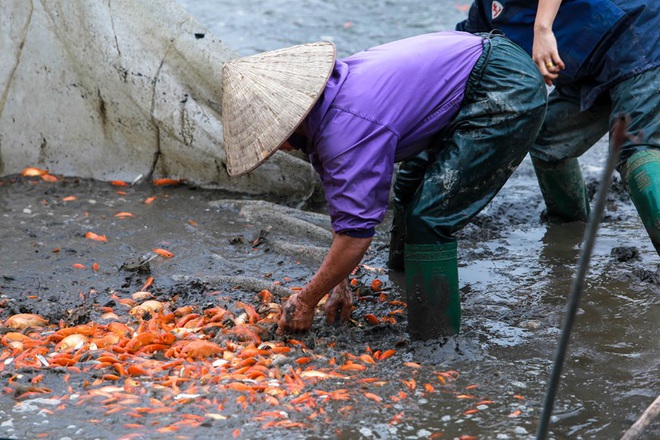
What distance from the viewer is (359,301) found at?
4.25 m

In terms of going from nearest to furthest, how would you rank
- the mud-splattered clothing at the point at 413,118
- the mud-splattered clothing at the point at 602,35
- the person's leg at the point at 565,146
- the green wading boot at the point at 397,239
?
1. the mud-splattered clothing at the point at 413,118
2. the mud-splattered clothing at the point at 602,35
3. the green wading boot at the point at 397,239
4. the person's leg at the point at 565,146

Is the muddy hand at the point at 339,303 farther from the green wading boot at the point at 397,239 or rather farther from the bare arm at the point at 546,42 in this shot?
the bare arm at the point at 546,42

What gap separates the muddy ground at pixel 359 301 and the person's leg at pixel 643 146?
488mm

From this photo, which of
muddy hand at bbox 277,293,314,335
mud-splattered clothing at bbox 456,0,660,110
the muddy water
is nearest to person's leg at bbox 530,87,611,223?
the muddy water

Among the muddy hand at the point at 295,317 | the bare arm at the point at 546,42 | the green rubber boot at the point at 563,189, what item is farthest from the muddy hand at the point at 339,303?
the green rubber boot at the point at 563,189

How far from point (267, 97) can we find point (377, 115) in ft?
1.36

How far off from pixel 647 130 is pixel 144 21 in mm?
3247

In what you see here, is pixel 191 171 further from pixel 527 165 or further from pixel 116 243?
pixel 527 165

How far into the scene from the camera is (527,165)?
6.70 metres

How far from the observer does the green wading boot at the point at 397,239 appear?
14.5 feet

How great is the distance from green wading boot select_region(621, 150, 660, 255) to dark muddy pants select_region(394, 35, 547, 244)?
24.5 inches

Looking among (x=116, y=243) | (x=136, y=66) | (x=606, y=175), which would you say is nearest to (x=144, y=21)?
(x=136, y=66)

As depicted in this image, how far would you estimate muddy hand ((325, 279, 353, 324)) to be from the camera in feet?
12.7

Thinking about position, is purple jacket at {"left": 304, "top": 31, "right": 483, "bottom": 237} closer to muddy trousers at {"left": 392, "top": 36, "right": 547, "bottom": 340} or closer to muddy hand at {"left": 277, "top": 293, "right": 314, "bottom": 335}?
muddy trousers at {"left": 392, "top": 36, "right": 547, "bottom": 340}
